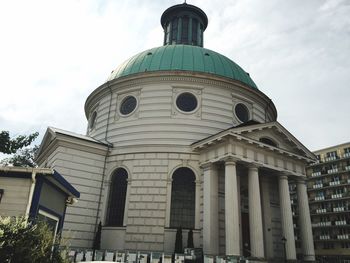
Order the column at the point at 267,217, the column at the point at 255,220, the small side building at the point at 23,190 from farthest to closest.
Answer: the column at the point at 267,217 < the column at the point at 255,220 < the small side building at the point at 23,190

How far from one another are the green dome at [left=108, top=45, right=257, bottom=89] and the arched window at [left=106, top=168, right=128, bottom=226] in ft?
26.0

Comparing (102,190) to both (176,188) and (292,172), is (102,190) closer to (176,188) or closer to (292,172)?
(176,188)

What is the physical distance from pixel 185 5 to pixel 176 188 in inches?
864

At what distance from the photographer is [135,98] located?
24766 mm

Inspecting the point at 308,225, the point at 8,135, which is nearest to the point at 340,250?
the point at 308,225

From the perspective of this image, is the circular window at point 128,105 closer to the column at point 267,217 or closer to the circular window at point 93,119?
the circular window at point 93,119

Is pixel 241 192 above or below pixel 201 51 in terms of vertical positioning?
below

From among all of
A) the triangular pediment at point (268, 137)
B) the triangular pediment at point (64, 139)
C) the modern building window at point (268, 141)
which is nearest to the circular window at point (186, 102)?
the triangular pediment at point (268, 137)

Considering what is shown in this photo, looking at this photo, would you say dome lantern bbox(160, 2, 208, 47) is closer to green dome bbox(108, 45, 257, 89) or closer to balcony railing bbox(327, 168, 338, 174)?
green dome bbox(108, 45, 257, 89)

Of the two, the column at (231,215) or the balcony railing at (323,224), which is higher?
the balcony railing at (323,224)

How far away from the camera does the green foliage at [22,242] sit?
289 inches

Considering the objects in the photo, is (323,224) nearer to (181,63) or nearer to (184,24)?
(184,24)

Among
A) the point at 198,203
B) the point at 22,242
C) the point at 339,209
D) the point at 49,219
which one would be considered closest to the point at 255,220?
the point at 198,203

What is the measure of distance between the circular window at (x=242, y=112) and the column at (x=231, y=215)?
6963 millimetres
